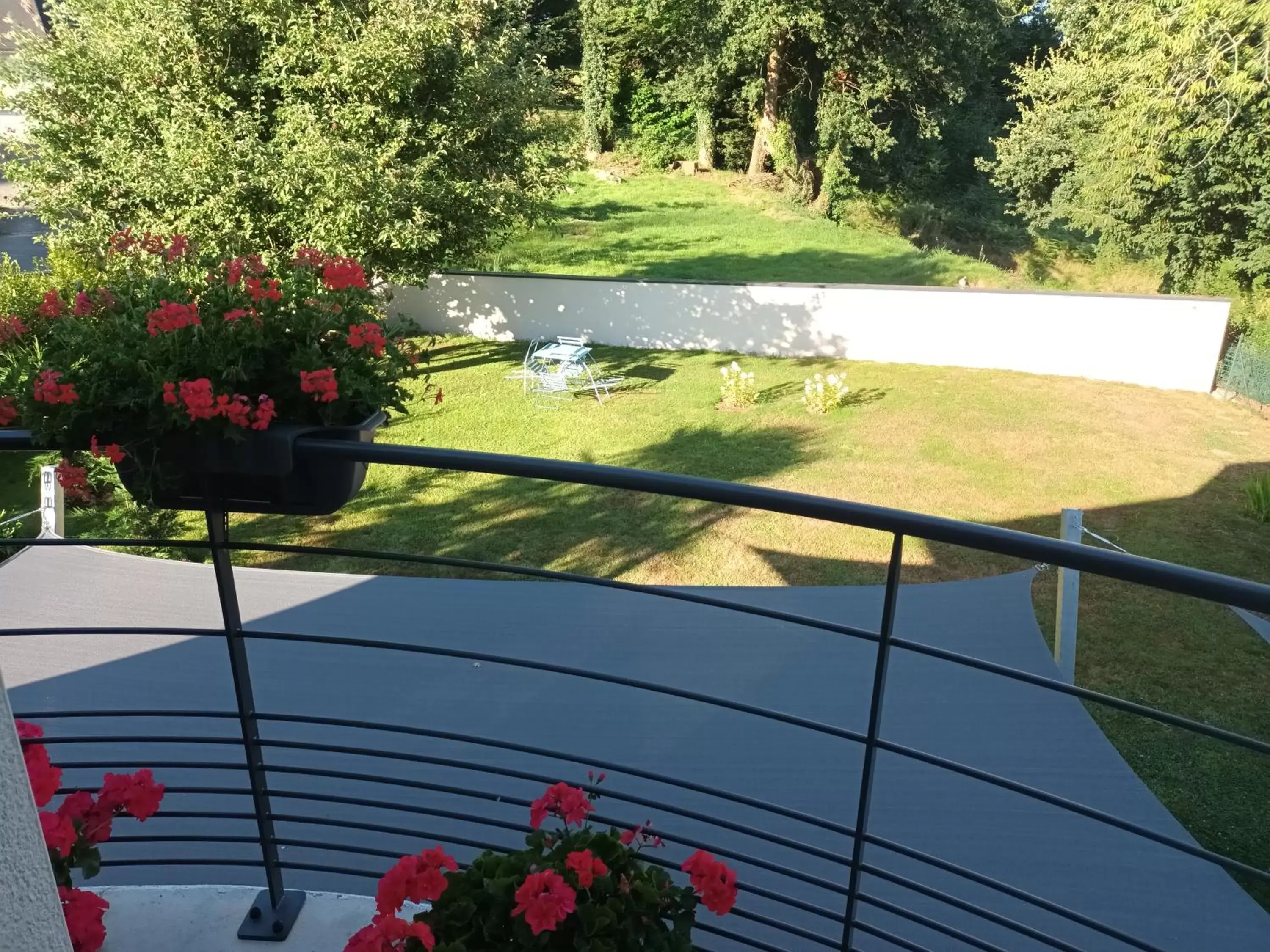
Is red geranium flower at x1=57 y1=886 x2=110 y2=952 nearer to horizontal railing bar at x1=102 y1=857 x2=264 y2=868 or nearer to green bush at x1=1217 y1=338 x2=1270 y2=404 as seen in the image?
horizontal railing bar at x1=102 y1=857 x2=264 y2=868

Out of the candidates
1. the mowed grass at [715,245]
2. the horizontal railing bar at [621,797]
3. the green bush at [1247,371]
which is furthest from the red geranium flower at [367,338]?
the mowed grass at [715,245]

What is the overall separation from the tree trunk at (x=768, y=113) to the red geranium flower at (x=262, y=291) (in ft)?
69.4

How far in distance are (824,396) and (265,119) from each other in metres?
6.94

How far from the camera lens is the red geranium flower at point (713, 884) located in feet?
4.14

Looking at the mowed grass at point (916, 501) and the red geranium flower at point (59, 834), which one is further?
the mowed grass at point (916, 501)

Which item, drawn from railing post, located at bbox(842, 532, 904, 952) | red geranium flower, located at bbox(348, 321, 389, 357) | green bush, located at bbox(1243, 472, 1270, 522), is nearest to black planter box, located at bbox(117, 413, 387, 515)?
red geranium flower, located at bbox(348, 321, 389, 357)

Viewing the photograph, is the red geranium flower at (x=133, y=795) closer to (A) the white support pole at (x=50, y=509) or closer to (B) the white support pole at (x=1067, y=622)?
(A) the white support pole at (x=50, y=509)

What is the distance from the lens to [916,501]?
8.95 metres

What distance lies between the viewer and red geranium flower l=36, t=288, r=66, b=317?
156 centimetres

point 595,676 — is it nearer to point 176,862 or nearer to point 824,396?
point 176,862

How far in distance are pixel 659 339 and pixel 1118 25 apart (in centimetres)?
814

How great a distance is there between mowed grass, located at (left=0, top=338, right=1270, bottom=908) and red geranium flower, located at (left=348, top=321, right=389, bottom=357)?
418 centimetres

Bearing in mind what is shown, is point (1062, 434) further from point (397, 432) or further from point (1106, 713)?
point (397, 432)

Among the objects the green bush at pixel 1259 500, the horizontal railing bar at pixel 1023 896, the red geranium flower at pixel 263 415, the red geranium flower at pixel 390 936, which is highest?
the red geranium flower at pixel 263 415
